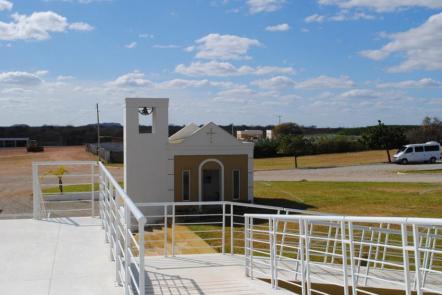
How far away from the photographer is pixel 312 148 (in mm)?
56781

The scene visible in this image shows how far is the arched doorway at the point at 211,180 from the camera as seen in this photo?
22.1 m

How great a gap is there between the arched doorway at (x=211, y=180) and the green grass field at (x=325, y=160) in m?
23.7

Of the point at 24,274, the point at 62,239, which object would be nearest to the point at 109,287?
the point at 24,274

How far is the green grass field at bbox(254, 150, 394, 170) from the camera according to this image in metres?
47.7

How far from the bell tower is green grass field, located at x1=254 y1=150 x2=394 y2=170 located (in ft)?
86.5

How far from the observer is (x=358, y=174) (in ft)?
125

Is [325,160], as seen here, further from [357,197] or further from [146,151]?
[146,151]

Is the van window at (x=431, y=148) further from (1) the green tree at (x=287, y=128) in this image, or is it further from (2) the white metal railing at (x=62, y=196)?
(1) the green tree at (x=287, y=128)

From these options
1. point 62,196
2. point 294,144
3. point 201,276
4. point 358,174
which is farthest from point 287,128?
point 201,276

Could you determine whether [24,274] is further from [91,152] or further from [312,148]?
[91,152]

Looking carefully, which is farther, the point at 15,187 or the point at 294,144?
the point at 294,144

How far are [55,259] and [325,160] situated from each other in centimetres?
4701

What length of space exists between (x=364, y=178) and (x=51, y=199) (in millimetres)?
19846

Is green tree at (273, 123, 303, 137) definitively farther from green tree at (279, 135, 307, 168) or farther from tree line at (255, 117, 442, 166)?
green tree at (279, 135, 307, 168)
